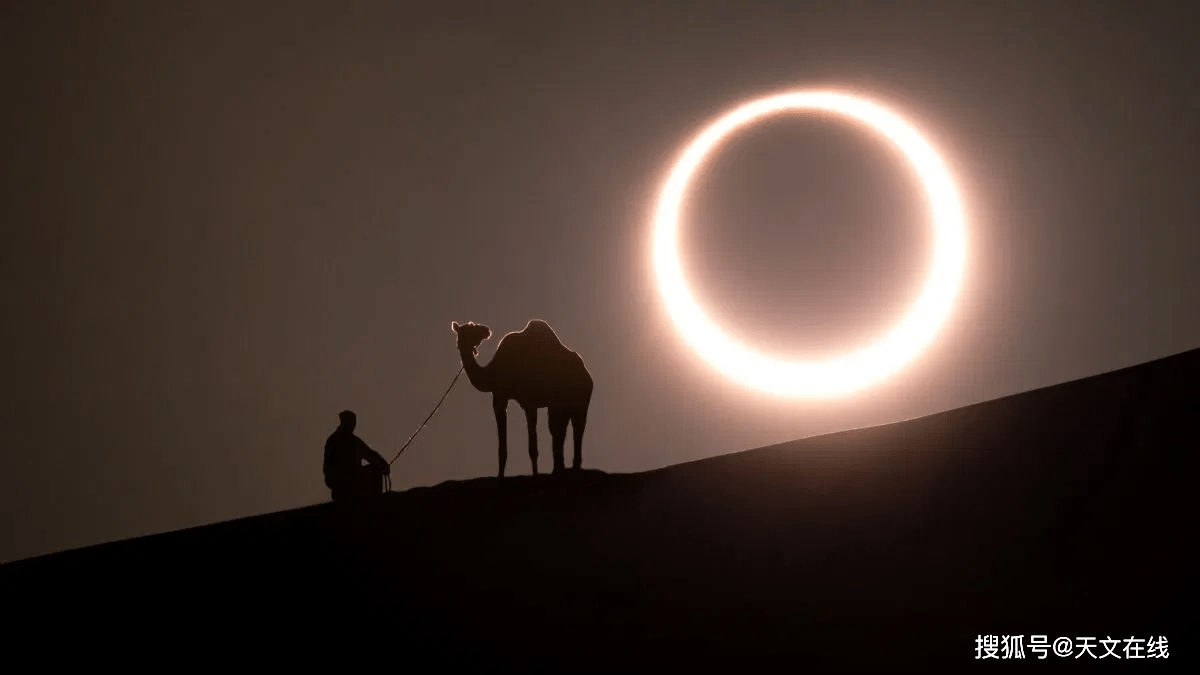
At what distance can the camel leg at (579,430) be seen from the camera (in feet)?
63.1

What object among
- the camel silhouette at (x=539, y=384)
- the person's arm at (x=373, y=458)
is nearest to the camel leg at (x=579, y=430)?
the camel silhouette at (x=539, y=384)

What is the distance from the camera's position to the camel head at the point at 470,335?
20.4 m

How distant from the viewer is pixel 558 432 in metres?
19.2

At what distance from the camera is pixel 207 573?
715 inches

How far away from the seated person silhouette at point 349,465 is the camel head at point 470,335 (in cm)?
199

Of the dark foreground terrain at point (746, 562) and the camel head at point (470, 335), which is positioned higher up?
the camel head at point (470, 335)

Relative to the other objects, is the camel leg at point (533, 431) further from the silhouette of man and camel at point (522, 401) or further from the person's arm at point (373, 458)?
the person's arm at point (373, 458)

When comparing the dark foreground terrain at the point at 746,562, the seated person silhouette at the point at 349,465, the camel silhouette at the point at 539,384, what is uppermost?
the camel silhouette at the point at 539,384

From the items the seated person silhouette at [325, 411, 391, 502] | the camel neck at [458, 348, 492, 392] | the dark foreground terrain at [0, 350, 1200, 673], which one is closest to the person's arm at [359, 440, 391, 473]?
the seated person silhouette at [325, 411, 391, 502]

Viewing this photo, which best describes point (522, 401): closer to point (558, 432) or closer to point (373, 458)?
point (558, 432)

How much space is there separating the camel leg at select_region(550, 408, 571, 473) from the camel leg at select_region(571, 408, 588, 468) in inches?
5.8

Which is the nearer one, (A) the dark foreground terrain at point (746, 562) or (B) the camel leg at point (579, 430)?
(A) the dark foreground terrain at point (746, 562)

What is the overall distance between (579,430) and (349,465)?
11.2ft

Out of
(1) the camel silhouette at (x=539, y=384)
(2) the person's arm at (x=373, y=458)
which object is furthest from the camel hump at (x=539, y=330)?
(2) the person's arm at (x=373, y=458)
